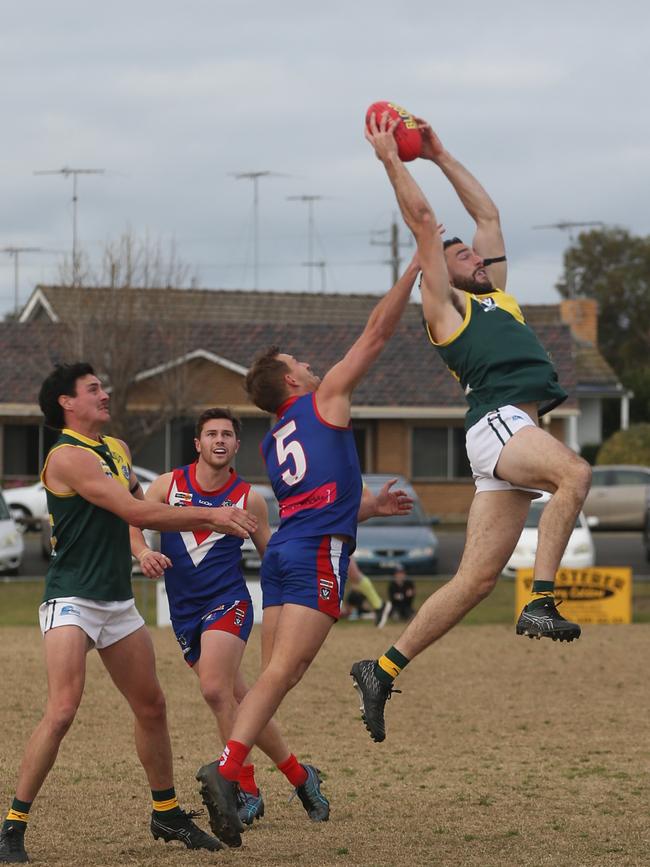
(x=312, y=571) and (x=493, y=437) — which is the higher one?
(x=493, y=437)

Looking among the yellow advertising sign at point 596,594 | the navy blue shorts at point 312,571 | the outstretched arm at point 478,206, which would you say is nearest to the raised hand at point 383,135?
the outstretched arm at point 478,206

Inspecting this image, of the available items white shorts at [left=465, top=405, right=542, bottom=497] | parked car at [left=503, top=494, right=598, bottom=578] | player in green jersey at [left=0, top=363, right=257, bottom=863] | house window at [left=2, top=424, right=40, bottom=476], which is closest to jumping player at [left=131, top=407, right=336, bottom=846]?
player in green jersey at [left=0, top=363, right=257, bottom=863]

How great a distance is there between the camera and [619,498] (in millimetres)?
35781

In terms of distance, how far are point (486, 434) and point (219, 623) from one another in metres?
2.09

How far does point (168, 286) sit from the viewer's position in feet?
136

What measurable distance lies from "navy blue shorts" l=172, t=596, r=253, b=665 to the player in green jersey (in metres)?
0.67

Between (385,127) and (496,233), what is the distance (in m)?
0.85

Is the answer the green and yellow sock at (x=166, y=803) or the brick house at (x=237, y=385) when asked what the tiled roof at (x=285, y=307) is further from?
the green and yellow sock at (x=166, y=803)

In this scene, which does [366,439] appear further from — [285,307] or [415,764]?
[415,764]

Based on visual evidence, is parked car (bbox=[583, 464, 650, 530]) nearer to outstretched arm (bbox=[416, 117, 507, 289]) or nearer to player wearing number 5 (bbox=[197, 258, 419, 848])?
outstretched arm (bbox=[416, 117, 507, 289])

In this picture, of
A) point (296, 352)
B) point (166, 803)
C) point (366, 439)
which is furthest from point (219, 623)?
point (296, 352)

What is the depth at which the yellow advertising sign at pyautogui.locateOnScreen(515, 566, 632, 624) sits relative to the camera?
71.5ft

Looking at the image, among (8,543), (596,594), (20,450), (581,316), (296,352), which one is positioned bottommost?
(596,594)

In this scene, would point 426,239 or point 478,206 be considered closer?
point 426,239
